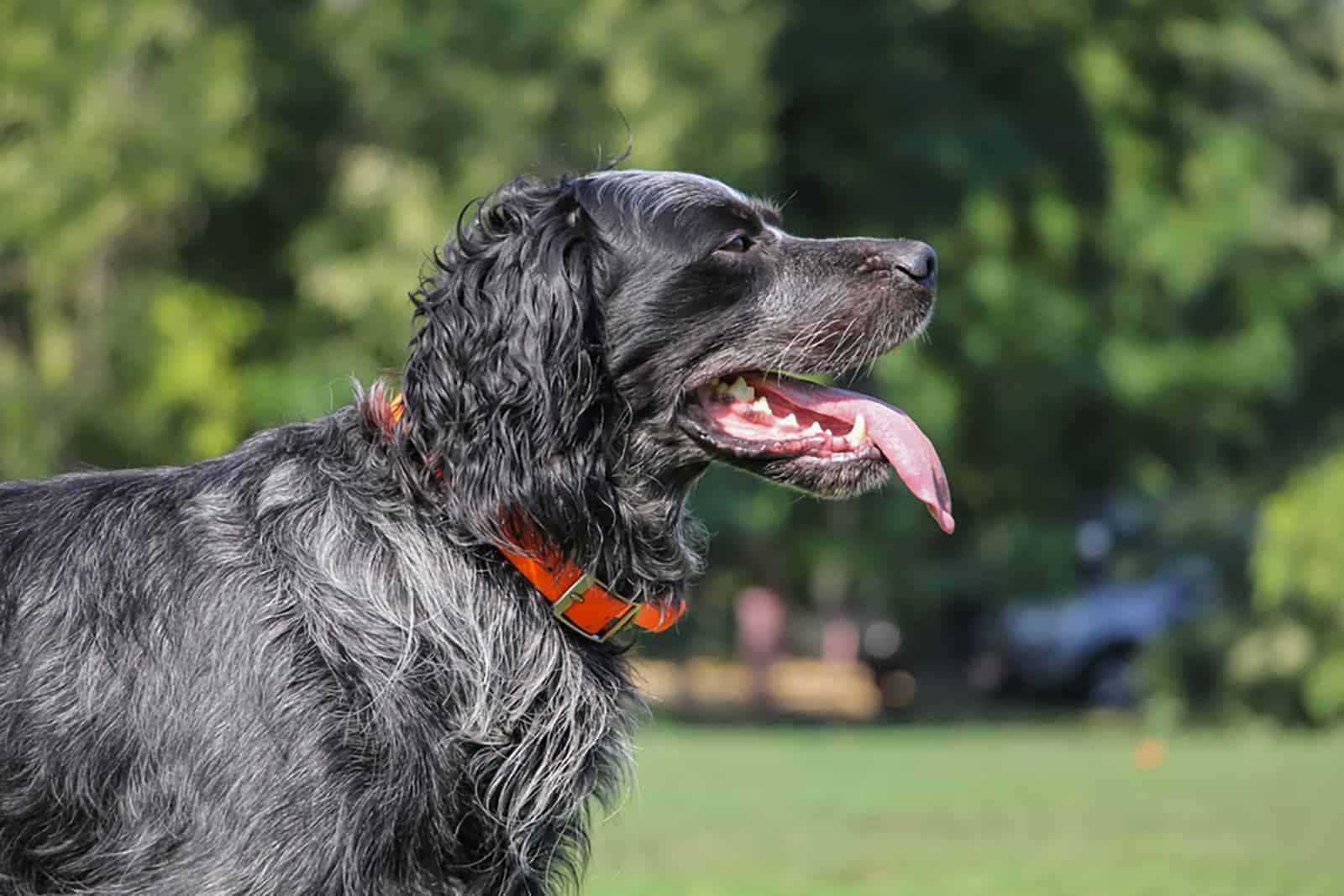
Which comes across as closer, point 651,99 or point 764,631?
point 651,99

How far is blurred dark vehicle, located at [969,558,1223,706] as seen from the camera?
31578 millimetres

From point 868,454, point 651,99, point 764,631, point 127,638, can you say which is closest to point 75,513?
point 127,638

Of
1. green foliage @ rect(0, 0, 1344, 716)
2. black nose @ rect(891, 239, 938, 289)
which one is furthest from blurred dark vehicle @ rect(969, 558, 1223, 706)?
black nose @ rect(891, 239, 938, 289)

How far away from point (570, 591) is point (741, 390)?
0.96 metres

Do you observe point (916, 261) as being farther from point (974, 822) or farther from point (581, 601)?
point (974, 822)

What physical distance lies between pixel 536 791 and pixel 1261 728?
20.3 meters

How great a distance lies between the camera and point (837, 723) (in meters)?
25.5

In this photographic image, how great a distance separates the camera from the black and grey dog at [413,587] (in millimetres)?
3719

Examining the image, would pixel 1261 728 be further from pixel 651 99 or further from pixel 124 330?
pixel 124 330

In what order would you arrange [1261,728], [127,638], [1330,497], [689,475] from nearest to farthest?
1. [127,638]
2. [689,475]
3. [1330,497]
4. [1261,728]

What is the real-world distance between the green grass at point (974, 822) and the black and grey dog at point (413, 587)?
52.7 inches

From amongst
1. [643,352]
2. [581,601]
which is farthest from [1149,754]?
[581,601]

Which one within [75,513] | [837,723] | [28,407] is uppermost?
[28,407]

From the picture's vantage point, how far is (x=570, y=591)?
13.3 ft
